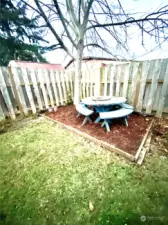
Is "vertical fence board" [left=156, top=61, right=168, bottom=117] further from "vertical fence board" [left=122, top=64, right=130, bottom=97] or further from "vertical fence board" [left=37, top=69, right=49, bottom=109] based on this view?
"vertical fence board" [left=37, top=69, right=49, bottom=109]

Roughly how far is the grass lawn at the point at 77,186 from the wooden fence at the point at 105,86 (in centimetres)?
168

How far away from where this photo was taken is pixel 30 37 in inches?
311

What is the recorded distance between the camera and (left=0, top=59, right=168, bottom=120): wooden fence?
11.1 ft

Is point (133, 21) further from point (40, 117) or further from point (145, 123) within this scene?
point (40, 117)

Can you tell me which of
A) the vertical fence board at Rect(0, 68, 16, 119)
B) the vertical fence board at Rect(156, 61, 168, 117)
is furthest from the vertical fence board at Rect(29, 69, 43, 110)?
the vertical fence board at Rect(156, 61, 168, 117)

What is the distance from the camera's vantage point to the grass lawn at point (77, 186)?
4.46 feet

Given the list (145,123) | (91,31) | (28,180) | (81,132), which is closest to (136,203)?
(28,180)

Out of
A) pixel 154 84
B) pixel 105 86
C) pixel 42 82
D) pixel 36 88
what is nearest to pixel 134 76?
pixel 154 84

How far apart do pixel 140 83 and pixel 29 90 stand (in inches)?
141

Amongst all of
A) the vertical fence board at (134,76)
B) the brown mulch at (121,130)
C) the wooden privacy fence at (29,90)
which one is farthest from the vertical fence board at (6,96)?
the vertical fence board at (134,76)

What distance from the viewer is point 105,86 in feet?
14.4

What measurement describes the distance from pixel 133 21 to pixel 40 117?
188 inches

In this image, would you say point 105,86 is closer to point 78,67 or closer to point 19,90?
point 78,67

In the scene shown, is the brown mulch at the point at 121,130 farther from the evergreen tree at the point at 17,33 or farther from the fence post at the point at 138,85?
the evergreen tree at the point at 17,33
